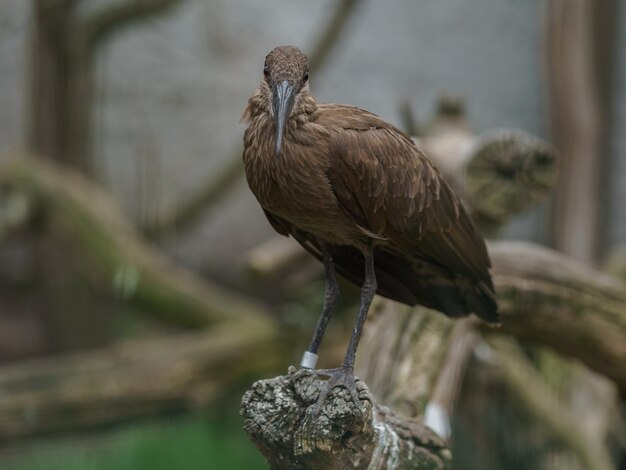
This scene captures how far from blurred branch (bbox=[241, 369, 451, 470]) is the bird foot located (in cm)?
1

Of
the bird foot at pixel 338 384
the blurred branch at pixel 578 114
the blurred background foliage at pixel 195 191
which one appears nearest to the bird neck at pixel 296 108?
the bird foot at pixel 338 384

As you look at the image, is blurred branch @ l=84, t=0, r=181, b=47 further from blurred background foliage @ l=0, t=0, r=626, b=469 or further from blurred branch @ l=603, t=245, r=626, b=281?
blurred branch @ l=603, t=245, r=626, b=281

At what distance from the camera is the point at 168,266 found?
554 centimetres

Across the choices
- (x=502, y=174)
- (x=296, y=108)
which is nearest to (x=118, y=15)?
(x=502, y=174)

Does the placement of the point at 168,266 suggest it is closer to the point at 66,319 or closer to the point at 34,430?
the point at 66,319

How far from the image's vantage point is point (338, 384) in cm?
209

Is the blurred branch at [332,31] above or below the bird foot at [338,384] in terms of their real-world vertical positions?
above

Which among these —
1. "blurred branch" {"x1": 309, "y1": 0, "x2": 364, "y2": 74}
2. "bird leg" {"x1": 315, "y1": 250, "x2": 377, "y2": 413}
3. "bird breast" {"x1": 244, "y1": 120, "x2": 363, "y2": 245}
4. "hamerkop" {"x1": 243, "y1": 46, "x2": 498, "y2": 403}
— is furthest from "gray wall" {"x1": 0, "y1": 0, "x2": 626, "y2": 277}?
"bird breast" {"x1": 244, "y1": 120, "x2": 363, "y2": 245}

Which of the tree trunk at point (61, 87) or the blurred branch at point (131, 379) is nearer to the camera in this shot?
the blurred branch at point (131, 379)

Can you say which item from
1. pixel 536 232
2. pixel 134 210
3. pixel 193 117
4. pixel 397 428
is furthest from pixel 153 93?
pixel 397 428

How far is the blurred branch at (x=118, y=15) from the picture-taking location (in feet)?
17.4

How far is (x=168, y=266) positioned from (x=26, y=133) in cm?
146

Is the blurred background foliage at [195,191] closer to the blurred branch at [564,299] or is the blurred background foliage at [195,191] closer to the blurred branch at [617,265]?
the blurred branch at [617,265]

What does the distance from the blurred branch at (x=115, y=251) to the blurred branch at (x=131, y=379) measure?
0.74 ft
